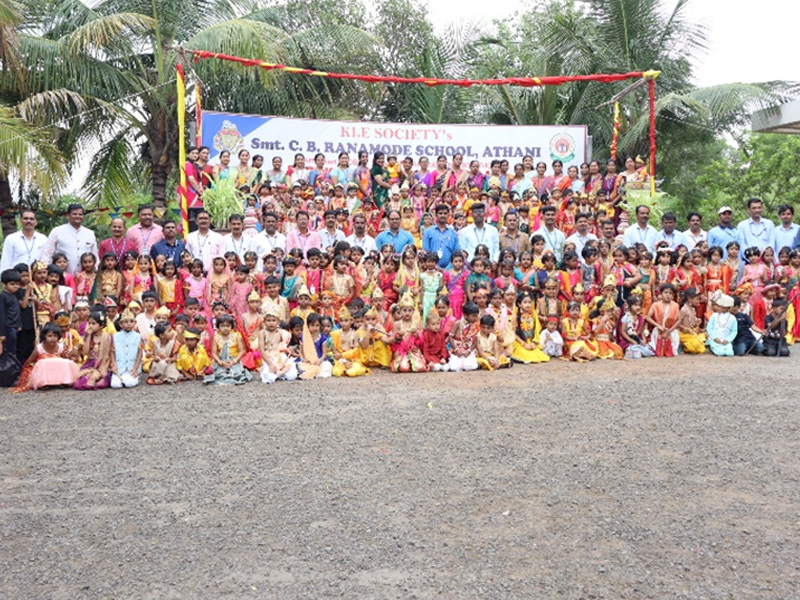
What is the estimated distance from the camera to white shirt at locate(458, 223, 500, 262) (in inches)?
372

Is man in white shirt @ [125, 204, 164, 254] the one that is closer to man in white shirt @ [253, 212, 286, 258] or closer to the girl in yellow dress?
man in white shirt @ [253, 212, 286, 258]

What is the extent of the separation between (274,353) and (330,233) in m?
2.71

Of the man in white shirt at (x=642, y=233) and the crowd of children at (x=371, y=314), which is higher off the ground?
the man in white shirt at (x=642, y=233)

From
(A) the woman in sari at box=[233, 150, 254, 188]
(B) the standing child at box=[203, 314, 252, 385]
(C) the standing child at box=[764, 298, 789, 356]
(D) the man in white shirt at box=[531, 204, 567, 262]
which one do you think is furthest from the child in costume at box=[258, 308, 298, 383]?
(C) the standing child at box=[764, 298, 789, 356]

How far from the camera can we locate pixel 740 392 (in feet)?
20.0

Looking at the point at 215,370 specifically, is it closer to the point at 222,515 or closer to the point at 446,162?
the point at 222,515

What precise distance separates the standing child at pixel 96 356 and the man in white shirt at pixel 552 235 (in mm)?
5427

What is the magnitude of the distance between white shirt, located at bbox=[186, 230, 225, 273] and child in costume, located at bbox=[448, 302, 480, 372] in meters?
3.01

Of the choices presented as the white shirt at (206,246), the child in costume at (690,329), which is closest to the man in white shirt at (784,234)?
the child in costume at (690,329)

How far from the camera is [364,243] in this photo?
31.8 feet

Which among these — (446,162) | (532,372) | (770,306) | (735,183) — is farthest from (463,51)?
(532,372)

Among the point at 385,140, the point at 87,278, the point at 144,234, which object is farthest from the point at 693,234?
the point at 87,278

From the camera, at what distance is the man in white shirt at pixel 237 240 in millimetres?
8962

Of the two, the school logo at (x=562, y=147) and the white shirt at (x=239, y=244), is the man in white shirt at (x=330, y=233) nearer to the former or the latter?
the white shirt at (x=239, y=244)
